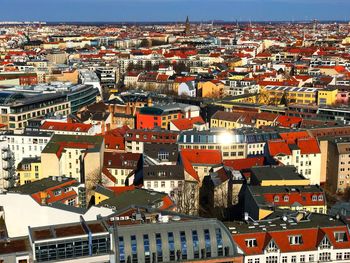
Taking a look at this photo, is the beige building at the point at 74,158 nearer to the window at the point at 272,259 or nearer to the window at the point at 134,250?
the window at the point at 272,259

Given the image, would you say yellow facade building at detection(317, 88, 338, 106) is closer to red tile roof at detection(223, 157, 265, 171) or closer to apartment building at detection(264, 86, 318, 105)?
apartment building at detection(264, 86, 318, 105)

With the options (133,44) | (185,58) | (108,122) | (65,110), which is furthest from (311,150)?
(133,44)

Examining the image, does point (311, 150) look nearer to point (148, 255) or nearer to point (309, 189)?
point (309, 189)

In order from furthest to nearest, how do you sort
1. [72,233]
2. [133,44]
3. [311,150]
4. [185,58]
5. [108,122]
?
[133,44] < [185,58] < [108,122] < [311,150] < [72,233]

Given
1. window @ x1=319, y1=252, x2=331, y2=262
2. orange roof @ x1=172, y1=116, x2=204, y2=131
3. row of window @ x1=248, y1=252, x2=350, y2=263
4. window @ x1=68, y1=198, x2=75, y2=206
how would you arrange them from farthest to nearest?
1. orange roof @ x1=172, y1=116, x2=204, y2=131
2. window @ x1=68, y1=198, x2=75, y2=206
3. window @ x1=319, y1=252, x2=331, y2=262
4. row of window @ x1=248, y1=252, x2=350, y2=263

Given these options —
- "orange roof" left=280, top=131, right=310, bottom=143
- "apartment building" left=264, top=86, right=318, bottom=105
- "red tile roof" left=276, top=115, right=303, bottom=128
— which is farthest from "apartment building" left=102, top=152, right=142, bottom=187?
"apartment building" left=264, top=86, right=318, bottom=105

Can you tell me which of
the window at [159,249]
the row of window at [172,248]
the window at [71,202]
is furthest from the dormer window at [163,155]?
the window at [159,249]

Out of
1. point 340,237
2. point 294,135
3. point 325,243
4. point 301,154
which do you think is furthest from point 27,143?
point 340,237

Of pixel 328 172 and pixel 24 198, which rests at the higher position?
pixel 24 198

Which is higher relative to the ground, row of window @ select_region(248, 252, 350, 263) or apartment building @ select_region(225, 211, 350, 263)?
apartment building @ select_region(225, 211, 350, 263)

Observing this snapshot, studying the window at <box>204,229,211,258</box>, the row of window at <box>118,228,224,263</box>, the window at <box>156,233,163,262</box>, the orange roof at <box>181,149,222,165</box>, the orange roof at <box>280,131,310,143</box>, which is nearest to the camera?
the row of window at <box>118,228,224,263</box>

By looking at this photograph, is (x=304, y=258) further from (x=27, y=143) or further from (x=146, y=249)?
(x=27, y=143)
